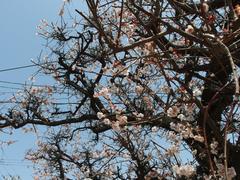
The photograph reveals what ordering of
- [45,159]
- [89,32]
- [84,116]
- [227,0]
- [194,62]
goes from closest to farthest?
[227,0], [194,62], [89,32], [84,116], [45,159]

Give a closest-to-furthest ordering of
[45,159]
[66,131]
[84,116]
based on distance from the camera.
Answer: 1. [84,116]
2. [66,131]
3. [45,159]

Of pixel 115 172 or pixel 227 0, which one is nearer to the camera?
pixel 227 0

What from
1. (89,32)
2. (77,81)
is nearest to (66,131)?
(77,81)

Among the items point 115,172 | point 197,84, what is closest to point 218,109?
point 197,84

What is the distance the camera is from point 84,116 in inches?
329

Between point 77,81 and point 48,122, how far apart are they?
40.9 inches

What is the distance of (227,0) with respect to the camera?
3477 millimetres

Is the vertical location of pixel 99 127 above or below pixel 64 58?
below

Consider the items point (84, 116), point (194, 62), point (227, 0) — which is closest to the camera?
point (227, 0)

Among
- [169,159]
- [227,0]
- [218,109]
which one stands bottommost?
[169,159]

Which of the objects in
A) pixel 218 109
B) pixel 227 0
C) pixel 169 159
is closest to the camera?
pixel 227 0

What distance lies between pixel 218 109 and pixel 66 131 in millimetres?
4522

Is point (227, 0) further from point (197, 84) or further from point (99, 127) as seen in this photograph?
point (99, 127)

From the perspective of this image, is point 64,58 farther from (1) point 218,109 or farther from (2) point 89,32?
(1) point 218,109
